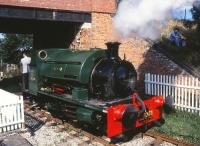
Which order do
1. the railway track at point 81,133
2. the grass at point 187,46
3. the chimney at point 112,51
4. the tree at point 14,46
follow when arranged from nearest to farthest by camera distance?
the railway track at point 81,133, the chimney at point 112,51, the grass at point 187,46, the tree at point 14,46

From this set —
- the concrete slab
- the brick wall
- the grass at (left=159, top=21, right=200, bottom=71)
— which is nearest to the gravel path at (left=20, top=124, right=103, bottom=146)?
the concrete slab

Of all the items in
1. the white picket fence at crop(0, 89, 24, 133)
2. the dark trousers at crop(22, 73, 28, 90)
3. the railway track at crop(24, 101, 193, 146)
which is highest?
the dark trousers at crop(22, 73, 28, 90)

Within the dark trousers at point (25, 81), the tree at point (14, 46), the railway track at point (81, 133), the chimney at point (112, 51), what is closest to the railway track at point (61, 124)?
the railway track at point (81, 133)

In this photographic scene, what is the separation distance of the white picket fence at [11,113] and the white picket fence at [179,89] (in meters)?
5.23

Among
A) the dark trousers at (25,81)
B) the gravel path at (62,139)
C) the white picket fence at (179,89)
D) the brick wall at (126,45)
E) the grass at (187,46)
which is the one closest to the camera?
the gravel path at (62,139)

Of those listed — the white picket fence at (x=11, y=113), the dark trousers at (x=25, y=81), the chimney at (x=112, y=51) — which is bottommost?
the white picket fence at (x=11, y=113)

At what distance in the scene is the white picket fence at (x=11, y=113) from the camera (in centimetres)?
911

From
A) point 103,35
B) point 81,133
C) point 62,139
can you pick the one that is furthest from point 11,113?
point 103,35

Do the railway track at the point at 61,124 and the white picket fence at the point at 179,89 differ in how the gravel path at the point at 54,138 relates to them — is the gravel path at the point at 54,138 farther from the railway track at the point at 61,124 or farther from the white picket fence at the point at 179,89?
the white picket fence at the point at 179,89

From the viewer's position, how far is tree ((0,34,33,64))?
3456 centimetres

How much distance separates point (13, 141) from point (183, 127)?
4.69 metres

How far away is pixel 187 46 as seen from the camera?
51.3 feet

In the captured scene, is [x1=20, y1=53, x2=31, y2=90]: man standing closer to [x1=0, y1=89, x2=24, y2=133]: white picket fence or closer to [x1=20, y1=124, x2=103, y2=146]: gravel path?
[x1=0, y1=89, x2=24, y2=133]: white picket fence

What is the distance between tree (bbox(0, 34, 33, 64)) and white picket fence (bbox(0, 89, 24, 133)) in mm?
25881
